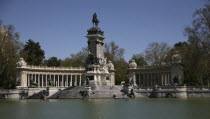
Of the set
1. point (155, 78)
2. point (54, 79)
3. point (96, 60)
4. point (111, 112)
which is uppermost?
point (96, 60)

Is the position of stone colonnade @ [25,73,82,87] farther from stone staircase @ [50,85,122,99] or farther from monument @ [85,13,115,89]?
stone staircase @ [50,85,122,99]

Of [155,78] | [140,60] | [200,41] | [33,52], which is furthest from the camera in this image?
[140,60]

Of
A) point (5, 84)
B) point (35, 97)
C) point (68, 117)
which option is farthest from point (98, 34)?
point (68, 117)

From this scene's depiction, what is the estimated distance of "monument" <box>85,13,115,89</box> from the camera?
247ft

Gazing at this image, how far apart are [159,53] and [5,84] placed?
41.5 metres

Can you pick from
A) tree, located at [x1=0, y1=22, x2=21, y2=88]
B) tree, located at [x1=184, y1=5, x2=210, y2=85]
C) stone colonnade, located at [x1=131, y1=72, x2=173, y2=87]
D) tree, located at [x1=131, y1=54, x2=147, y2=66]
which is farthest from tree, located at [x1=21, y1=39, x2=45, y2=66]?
tree, located at [x1=184, y1=5, x2=210, y2=85]

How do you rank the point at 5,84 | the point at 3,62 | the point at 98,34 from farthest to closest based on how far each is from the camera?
1. the point at 5,84
2. the point at 98,34
3. the point at 3,62

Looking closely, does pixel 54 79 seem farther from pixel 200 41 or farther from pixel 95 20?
pixel 200 41

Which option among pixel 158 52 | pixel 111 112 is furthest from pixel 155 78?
pixel 111 112

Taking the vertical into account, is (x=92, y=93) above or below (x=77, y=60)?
below

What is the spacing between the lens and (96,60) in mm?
76812

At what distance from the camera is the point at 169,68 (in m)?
81.4

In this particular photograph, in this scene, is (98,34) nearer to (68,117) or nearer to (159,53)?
(159,53)

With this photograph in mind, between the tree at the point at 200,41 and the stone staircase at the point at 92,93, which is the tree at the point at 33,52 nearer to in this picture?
the stone staircase at the point at 92,93
